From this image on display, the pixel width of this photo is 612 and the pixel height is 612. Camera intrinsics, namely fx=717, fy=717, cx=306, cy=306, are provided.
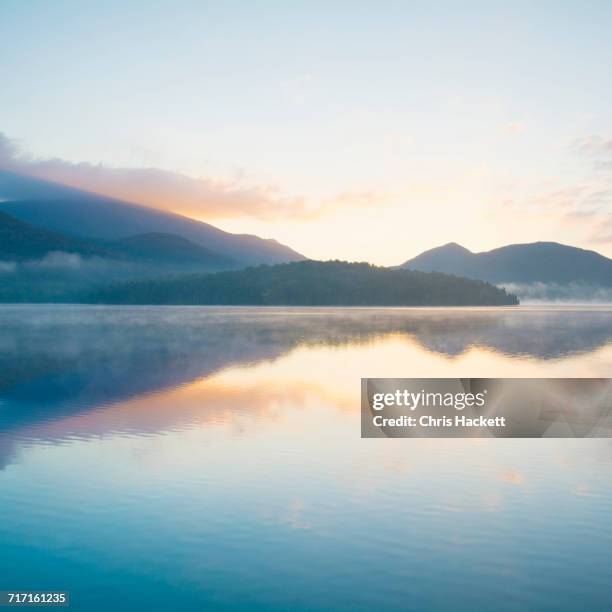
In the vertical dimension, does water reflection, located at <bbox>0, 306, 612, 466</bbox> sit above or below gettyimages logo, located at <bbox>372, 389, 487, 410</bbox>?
above

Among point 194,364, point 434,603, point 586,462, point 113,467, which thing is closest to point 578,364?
point 194,364

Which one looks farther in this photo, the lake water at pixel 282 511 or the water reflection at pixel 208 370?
the water reflection at pixel 208 370

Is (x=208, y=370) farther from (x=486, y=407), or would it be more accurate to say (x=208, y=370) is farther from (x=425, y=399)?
(x=486, y=407)

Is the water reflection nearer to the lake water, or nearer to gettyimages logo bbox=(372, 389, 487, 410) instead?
the lake water

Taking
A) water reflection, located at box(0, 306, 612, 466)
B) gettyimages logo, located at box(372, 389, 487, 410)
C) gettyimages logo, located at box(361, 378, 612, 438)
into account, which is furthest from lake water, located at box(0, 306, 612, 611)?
gettyimages logo, located at box(372, 389, 487, 410)

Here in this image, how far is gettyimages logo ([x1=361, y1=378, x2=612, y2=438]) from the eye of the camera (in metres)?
27.0

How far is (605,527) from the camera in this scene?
15.4 meters

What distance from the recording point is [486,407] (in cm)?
3466

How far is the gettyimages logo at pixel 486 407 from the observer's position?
2703cm

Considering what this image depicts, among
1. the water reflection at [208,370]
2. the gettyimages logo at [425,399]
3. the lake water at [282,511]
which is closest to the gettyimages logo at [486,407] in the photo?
the gettyimages logo at [425,399]

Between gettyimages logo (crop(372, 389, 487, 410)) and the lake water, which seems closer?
the lake water

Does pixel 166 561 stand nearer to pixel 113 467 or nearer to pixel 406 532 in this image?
pixel 406 532

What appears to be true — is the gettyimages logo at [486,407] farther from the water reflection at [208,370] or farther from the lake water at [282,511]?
the water reflection at [208,370]

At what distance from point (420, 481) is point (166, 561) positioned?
8192mm
